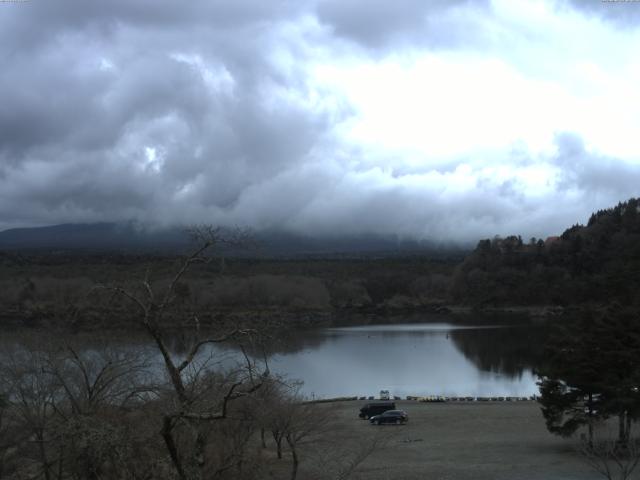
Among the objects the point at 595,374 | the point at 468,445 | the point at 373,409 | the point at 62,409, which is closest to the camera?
the point at 62,409

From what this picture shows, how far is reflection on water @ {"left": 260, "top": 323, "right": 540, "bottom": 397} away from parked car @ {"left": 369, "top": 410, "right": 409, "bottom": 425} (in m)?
5.34

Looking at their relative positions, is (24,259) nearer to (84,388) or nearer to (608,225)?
(608,225)

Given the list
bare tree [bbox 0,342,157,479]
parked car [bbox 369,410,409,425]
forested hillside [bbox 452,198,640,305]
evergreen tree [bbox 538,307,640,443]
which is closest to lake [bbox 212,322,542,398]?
parked car [bbox 369,410,409,425]

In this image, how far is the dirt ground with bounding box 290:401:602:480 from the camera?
22.2m

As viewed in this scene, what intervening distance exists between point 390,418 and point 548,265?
10568 centimetres

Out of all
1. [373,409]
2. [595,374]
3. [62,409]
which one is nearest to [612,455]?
[595,374]

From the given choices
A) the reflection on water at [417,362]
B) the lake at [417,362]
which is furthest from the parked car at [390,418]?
the reflection on water at [417,362]

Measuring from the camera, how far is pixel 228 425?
15.8 m

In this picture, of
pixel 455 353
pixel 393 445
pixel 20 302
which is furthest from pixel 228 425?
pixel 20 302

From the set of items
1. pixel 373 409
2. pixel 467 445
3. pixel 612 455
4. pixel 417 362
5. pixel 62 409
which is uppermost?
pixel 62 409

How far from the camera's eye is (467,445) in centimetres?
2773

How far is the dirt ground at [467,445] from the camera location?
73.0 feet

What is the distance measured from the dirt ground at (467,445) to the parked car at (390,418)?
0.46m

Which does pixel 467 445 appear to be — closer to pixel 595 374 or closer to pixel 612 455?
pixel 595 374
